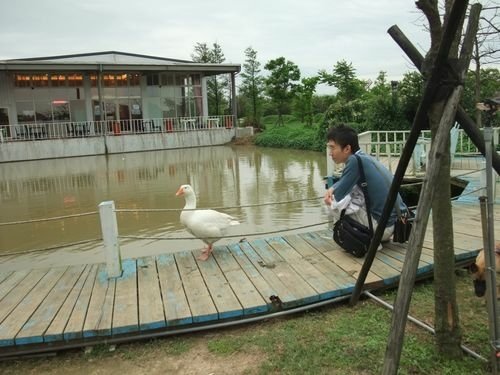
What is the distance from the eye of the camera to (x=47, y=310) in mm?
3074

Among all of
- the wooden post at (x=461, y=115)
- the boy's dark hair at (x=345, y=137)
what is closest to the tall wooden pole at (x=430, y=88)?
the wooden post at (x=461, y=115)

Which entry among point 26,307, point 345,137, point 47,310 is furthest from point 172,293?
point 345,137

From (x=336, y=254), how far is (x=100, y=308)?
1917 millimetres

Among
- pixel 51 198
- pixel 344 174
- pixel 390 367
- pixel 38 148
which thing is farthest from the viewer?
pixel 38 148

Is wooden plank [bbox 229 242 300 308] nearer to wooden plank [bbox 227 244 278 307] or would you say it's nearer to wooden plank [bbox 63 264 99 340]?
wooden plank [bbox 227 244 278 307]

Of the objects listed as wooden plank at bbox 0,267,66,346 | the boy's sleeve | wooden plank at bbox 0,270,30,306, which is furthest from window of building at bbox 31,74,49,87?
the boy's sleeve

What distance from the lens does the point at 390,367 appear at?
6.10ft

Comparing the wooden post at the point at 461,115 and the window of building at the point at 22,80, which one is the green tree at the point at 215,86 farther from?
the wooden post at the point at 461,115

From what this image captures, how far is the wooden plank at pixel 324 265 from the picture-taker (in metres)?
3.23

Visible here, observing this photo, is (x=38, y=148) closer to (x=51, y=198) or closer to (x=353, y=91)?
(x=51, y=198)

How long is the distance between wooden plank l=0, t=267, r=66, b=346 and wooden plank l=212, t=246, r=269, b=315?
1.31 meters

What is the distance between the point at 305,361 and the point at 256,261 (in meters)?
1.46

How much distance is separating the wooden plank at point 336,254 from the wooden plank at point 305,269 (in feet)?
0.71

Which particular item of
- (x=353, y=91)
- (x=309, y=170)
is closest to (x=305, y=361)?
(x=309, y=170)
